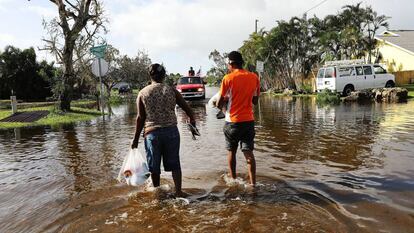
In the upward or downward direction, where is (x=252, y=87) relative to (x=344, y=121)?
upward

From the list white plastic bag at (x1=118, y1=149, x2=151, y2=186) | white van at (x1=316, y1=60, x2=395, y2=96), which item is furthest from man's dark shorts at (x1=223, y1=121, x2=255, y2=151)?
white van at (x1=316, y1=60, x2=395, y2=96)

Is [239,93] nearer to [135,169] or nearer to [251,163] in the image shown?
[251,163]

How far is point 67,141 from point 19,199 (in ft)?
17.8

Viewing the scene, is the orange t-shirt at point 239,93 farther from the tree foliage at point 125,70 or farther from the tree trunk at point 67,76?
the tree foliage at point 125,70

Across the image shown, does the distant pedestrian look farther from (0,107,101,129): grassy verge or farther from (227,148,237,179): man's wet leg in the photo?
(0,107,101,129): grassy verge

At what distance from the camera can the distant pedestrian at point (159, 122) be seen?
512 cm

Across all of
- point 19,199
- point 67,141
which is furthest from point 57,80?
point 19,199

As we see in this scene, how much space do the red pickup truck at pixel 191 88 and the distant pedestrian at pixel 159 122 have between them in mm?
21535

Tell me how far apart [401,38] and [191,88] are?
23841 mm

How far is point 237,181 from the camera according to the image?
5883 mm

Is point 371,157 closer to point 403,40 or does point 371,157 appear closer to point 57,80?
point 57,80

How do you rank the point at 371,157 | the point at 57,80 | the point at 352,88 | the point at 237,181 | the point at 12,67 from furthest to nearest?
the point at 12,67, the point at 352,88, the point at 57,80, the point at 371,157, the point at 237,181

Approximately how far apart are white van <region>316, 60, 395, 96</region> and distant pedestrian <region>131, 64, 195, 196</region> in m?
20.2

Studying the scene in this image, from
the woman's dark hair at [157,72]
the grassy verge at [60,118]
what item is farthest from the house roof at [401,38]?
the woman's dark hair at [157,72]
